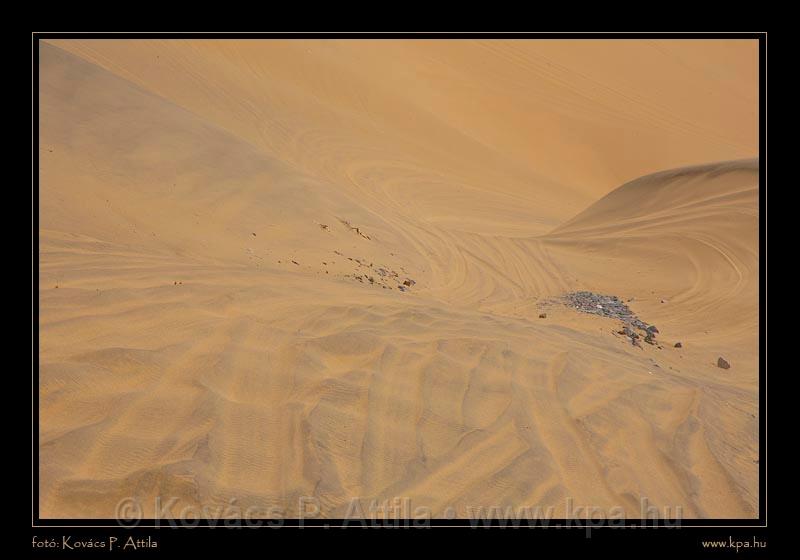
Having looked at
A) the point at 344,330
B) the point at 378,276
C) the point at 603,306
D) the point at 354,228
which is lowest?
the point at 344,330

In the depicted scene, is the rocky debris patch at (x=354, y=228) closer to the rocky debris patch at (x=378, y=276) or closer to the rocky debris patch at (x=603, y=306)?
the rocky debris patch at (x=378, y=276)

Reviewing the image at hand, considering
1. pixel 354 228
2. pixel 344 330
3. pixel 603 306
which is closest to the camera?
pixel 344 330

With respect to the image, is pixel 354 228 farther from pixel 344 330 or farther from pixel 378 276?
pixel 344 330

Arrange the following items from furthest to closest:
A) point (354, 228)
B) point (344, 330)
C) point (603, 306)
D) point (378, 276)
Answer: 1. point (354, 228)
2. point (603, 306)
3. point (378, 276)
4. point (344, 330)

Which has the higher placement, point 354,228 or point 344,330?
point 354,228

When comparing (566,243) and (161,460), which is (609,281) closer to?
(566,243)

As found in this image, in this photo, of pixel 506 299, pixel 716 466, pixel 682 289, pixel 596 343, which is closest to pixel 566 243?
pixel 682 289

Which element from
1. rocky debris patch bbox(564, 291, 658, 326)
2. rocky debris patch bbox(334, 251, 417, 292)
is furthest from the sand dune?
rocky debris patch bbox(564, 291, 658, 326)

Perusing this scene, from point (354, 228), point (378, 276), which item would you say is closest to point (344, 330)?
point (378, 276)

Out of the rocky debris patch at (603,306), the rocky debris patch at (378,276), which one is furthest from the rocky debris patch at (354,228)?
the rocky debris patch at (603,306)
